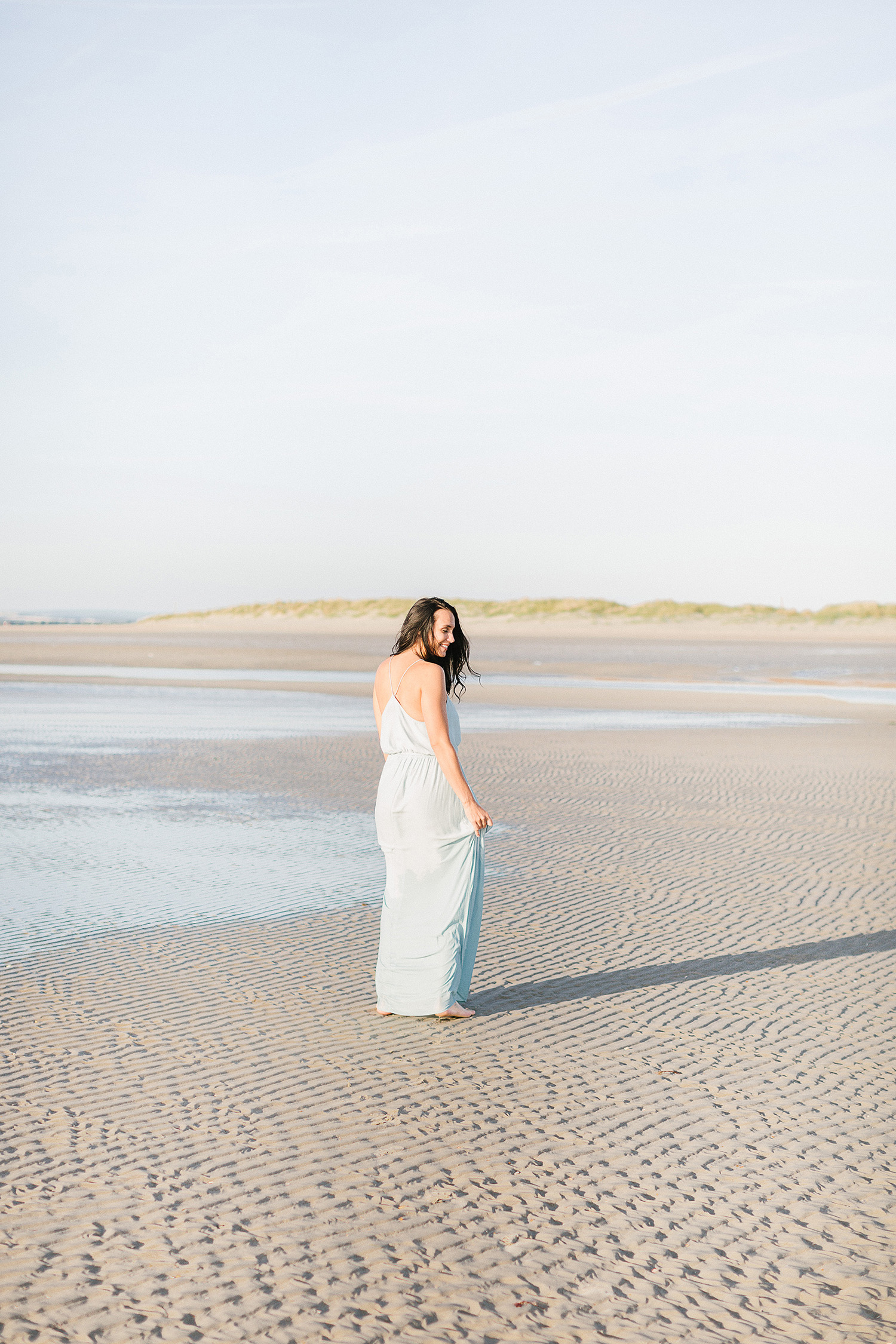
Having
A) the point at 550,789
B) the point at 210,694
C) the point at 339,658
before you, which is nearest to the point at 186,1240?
the point at 550,789

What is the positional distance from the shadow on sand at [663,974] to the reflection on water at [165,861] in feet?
6.18

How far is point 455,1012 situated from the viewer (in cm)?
524

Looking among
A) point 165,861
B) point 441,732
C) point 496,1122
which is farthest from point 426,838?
point 165,861

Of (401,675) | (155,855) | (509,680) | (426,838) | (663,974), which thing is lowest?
(155,855)

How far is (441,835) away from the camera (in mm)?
5324

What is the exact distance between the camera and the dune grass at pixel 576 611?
98.3 metres

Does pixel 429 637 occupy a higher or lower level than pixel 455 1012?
higher

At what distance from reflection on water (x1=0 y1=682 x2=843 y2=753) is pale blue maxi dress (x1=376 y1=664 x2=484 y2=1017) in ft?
34.0

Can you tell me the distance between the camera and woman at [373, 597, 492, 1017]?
5.22 metres

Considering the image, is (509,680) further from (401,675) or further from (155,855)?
(401,675)

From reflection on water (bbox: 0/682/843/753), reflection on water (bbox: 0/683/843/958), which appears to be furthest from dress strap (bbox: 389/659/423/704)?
reflection on water (bbox: 0/682/843/753)

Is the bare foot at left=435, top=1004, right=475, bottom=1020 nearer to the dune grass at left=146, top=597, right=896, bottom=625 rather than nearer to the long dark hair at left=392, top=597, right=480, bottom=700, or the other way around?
the long dark hair at left=392, top=597, right=480, bottom=700

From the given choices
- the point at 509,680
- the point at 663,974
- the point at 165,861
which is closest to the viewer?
the point at 663,974

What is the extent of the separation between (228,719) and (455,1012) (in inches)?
574
